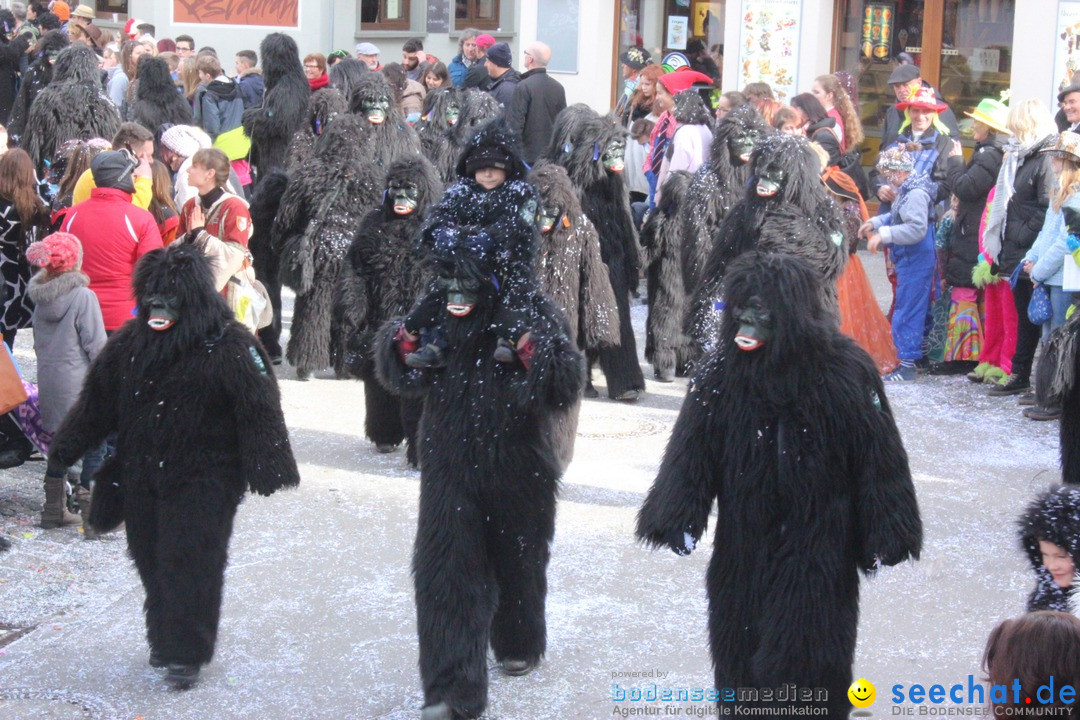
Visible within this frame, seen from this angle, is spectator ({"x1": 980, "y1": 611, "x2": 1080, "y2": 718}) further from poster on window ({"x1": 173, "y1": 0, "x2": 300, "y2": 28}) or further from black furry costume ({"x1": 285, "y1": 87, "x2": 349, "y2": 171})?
poster on window ({"x1": 173, "y1": 0, "x2": 300, "y2": 28})

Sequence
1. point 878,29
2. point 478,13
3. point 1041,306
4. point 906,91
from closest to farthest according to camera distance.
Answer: point 1041,306 < point 906,91 < point 878,29 < point 478,13

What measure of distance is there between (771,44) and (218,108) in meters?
6.16

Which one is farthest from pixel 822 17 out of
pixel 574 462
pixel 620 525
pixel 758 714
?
pixel 758 714

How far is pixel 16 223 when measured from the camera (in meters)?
7.70

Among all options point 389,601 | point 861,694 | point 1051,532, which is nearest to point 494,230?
point 389,601

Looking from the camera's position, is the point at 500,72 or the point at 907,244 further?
the point at 500,72

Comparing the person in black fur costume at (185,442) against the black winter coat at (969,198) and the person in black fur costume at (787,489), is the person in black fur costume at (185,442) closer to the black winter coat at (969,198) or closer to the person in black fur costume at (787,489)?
the person in black fur costume at (787,489)

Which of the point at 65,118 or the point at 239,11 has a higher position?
the point at 239,11

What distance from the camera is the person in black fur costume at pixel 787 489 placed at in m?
4.11

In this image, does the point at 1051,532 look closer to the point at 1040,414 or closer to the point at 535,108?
the point at 1040,414

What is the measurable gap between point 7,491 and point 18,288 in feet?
3.99

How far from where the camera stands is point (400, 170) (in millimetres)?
7609

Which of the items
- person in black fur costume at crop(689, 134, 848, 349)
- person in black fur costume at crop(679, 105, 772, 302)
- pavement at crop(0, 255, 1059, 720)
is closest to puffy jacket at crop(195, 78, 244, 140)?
person in black fur costume at crop(679, 105, 772, 302)

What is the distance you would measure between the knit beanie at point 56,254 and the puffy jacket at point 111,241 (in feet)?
1.38
